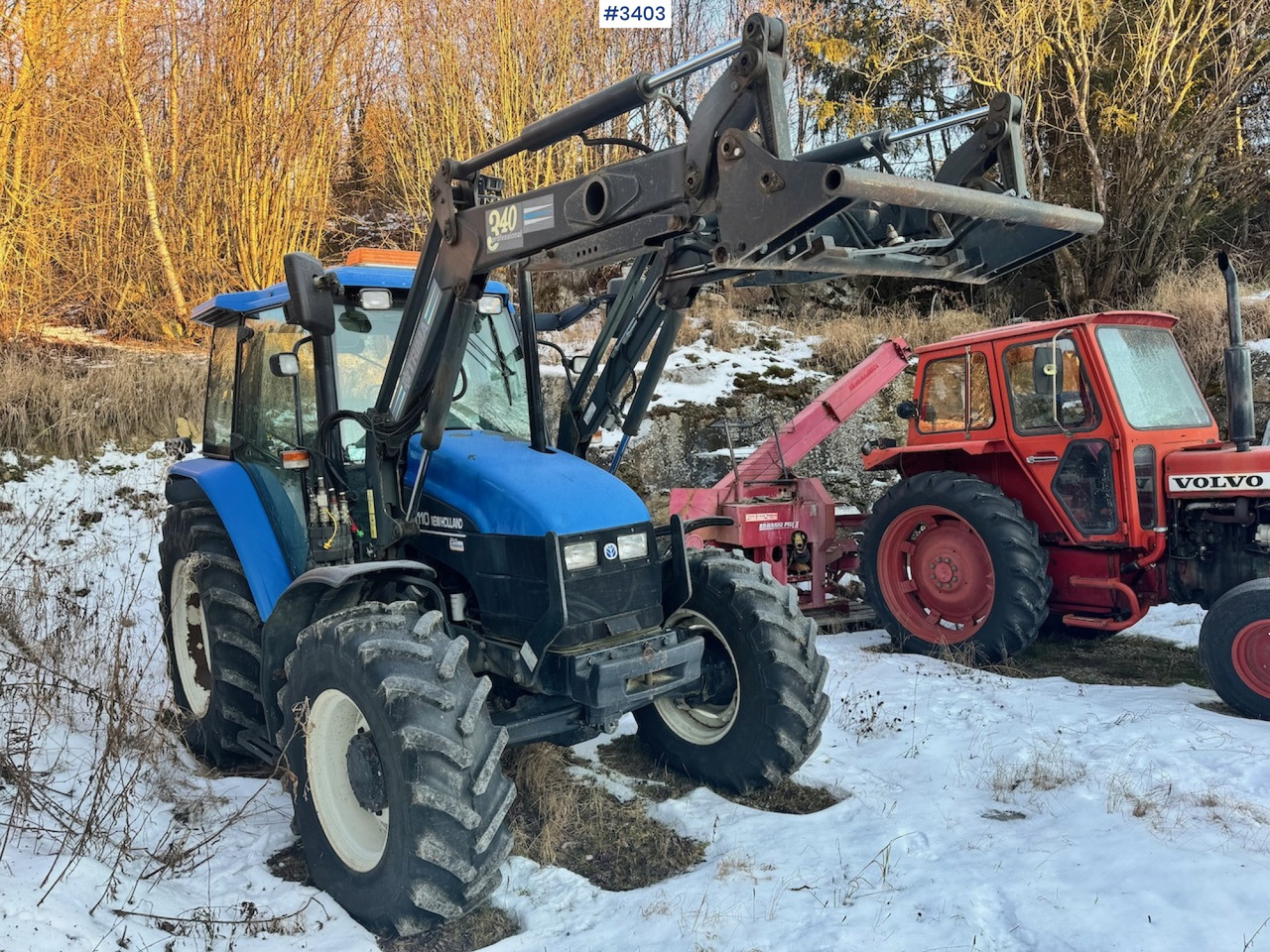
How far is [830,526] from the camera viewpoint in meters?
6.69

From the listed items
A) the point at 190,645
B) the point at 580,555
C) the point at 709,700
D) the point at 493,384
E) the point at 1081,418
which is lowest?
the point at 709,700

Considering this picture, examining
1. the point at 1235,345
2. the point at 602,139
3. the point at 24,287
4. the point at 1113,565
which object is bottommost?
the point at 1113,565

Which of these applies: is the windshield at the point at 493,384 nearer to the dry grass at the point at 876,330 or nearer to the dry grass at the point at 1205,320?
the dry grass at the point at 876,330

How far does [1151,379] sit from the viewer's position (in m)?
5.54

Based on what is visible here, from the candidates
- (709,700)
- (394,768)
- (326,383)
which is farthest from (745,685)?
(326,383)

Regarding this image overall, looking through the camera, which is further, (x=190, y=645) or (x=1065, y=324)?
(x=1065, y=324)

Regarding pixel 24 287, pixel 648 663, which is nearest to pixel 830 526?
pixel 648 663

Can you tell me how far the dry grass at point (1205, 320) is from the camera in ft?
31.9

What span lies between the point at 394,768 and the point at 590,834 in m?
0.96

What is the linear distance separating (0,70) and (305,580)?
25.9ft

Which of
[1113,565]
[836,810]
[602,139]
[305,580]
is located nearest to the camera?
[602,139]

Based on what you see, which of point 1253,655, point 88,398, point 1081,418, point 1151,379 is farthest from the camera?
point 88,398

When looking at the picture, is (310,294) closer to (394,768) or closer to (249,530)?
(249,530)

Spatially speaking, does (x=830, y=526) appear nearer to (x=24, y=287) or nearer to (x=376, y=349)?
(x=376, y=349)
